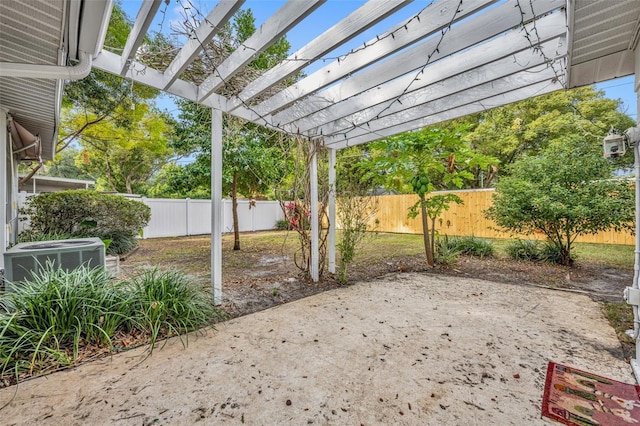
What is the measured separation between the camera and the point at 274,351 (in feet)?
7.34

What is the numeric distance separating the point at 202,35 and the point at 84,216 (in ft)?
19.6

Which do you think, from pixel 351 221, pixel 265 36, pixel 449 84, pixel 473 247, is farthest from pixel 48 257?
pixel 473 247

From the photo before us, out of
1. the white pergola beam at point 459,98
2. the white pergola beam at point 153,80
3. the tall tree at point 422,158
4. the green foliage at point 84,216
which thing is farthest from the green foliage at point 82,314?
the green foliage at point 84,216

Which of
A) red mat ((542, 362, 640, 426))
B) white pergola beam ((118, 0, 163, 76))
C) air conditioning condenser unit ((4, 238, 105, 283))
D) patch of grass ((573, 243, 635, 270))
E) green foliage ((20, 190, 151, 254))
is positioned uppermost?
white pergola beam ((118, 0, 163, 76))

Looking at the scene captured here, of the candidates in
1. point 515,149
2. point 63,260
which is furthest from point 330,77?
point 515,149

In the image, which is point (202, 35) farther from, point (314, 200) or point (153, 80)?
point (314, 200)

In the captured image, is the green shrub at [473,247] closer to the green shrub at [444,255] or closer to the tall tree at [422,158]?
the green shrub at [444,255]

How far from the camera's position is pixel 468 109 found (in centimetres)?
350

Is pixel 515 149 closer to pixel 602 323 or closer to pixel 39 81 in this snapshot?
pixel 602 323

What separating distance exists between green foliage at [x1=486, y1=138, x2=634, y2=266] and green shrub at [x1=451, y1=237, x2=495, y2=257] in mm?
1032

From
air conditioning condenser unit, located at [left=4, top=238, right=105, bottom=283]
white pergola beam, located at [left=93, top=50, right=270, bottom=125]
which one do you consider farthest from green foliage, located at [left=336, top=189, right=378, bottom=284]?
air conditioning condenser unit, located at [left=4, top=238, right=105, bottom=283]

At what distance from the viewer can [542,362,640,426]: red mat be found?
59.1 inches

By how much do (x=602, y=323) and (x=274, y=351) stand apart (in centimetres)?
328

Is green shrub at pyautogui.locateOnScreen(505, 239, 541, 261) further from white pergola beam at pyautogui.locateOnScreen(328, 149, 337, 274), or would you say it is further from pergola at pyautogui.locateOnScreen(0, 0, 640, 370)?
white pergola beam at pyautogui.locateOnScreen(328, 149, 337, 274)
